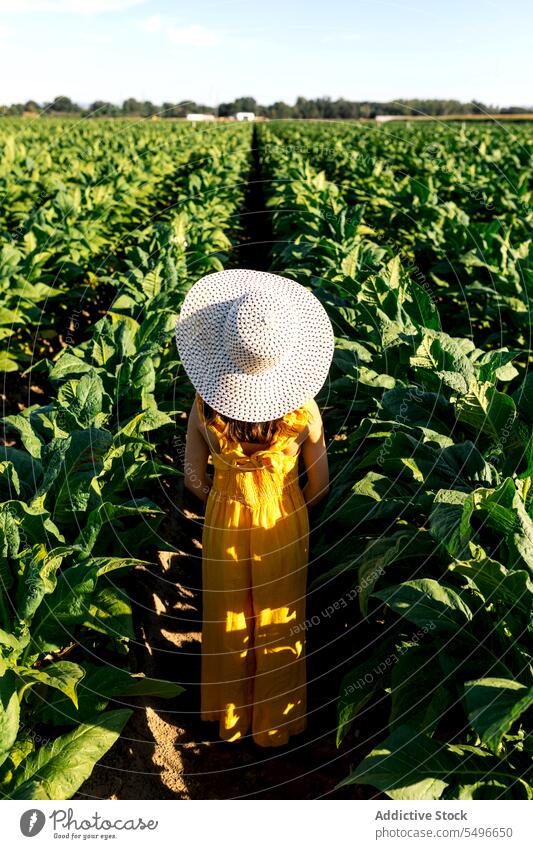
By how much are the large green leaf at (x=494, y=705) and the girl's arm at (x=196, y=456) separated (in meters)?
1.36

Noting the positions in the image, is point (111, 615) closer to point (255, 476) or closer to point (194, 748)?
point (255, 476)

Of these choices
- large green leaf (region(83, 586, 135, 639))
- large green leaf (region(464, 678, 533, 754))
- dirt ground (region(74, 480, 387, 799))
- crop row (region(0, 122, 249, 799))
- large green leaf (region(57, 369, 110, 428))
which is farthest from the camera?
large green leaf (region(57, 369, 110, 428))

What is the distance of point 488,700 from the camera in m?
2.01

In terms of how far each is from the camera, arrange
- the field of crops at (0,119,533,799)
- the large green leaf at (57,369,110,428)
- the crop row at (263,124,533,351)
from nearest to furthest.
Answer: the field of crops at (0,119,533,799)
the large green leaf at (57,369,110,428)
the crop row at (263,124,533,351)

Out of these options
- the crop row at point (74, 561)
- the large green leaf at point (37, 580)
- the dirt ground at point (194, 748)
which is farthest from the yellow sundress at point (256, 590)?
the large green leaf at point (37, 580)

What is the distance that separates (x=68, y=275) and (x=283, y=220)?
2.93 metres

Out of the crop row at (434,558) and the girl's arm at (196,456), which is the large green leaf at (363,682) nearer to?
the crop row at (434,558)

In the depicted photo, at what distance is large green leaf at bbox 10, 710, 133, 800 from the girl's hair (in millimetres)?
1030

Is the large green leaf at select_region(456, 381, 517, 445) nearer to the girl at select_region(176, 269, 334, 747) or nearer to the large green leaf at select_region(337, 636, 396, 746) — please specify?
the girl at select_region(176, 269, 334, 747)

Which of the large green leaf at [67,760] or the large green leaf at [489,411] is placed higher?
the large green leaf at [489,411]

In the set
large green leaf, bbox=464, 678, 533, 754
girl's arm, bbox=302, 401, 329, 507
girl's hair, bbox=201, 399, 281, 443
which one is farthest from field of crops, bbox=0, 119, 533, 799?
girl's hair, bbox=201, 399, 281, 443

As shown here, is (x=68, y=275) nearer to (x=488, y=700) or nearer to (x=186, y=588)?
(x=186, y=588)

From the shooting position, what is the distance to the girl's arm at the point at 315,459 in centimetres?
278

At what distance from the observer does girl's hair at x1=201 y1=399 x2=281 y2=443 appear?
2.68 m
